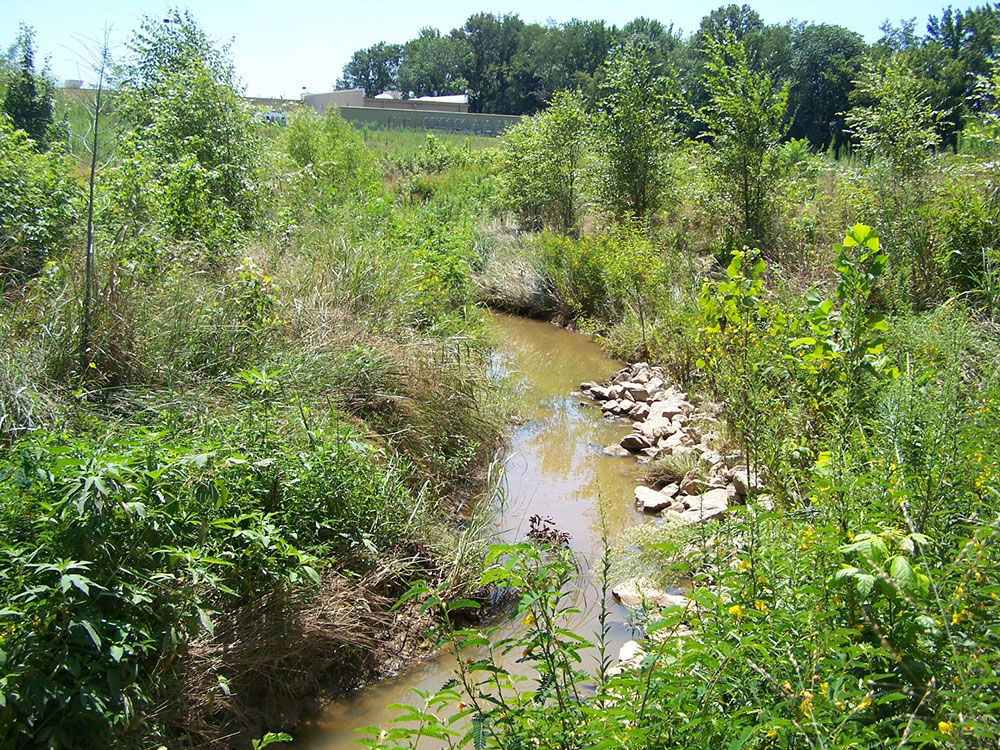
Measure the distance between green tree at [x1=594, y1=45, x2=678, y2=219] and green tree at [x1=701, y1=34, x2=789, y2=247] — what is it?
157 cm

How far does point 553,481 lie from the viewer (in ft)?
23.2

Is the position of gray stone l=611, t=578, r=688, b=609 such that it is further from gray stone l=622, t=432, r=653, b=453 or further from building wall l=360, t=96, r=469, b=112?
building wall l=360, t=96, r=469, b=112

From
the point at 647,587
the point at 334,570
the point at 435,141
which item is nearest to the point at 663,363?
the point at 647,587

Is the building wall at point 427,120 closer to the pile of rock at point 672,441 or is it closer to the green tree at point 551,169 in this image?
the green tree at point 551,169

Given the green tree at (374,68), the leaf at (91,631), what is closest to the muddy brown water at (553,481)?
the leaf at (91,631)

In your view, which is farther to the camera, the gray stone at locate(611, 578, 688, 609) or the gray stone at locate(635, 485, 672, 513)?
the gray stone at locate(635, 485, 672, 513)

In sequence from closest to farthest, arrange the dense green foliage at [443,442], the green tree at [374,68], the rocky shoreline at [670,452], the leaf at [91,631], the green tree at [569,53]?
the dense green foliage at [443,442] → the leaf at [91,631] → the rocky shoreline at [670,452] → the green tree at [569,53] → the green tree at [374,68]

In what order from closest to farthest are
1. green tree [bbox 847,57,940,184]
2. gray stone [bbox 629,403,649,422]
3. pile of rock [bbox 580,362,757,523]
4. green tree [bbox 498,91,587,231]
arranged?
pile of rock [bbox 580,362,757,523]
gray stone [bbox 629,403,649,422]
green tree [bbox 847,57,940,184]
green tree [bbox 498,91,587,231]

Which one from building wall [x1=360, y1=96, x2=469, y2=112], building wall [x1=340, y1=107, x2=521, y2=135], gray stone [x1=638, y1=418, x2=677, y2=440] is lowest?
gray stone [x1=638, y1=418, x2=677, y2=440]

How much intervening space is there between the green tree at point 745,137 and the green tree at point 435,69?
238 feet

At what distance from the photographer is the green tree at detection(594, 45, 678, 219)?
13297 mm

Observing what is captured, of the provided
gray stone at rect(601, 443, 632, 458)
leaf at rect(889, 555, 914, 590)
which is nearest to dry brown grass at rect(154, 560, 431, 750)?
leaf at rect(889, 555, 914, 590)

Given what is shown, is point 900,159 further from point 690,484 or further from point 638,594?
point 638,594

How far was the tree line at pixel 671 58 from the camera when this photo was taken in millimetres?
33656
